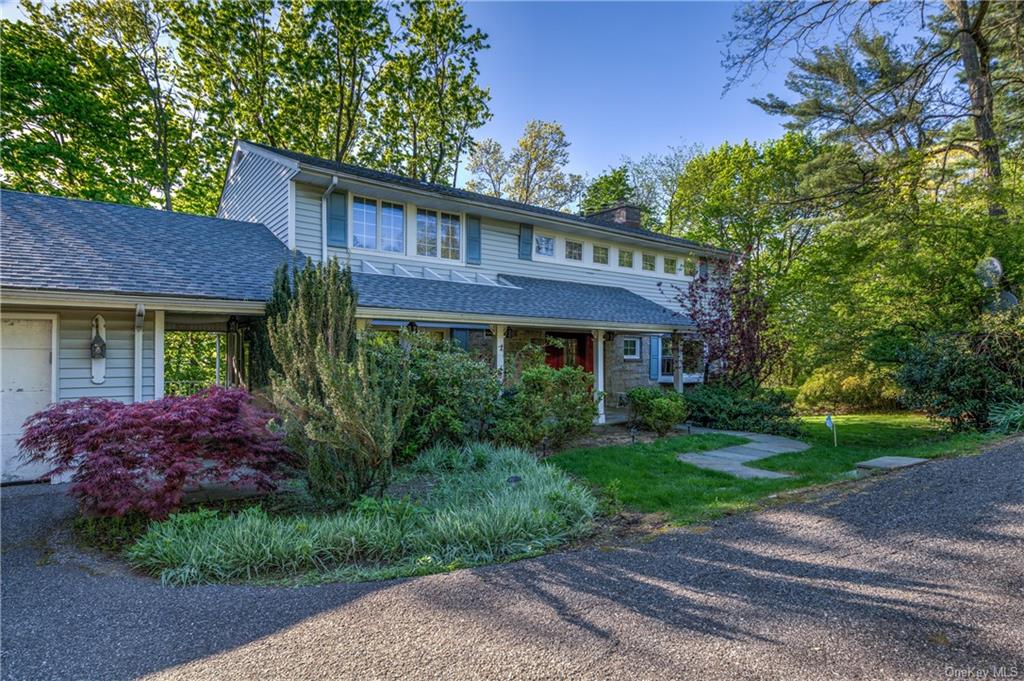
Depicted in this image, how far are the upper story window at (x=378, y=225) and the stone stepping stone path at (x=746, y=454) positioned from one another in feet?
26.2

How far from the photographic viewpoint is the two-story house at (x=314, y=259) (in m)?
7.29

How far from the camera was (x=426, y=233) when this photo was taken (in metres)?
12.5

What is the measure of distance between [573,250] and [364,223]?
6.65m

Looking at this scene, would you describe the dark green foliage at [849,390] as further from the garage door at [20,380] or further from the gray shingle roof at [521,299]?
the garage door at [20,380]

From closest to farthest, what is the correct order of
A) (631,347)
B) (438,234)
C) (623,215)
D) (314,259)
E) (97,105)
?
1. (314,259)
2. (438,234)
3. (631,347)
4. (97,105)
5. (623,215)

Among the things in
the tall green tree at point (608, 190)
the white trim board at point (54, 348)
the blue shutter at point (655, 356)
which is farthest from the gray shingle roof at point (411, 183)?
the tall green tree at point (608, 190)

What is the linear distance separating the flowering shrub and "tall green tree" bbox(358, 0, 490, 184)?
20.1 meters

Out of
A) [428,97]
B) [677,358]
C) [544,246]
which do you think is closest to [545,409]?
[677,358]

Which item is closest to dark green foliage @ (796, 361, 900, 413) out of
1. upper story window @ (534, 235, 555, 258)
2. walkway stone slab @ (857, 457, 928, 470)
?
walkway stone slab @ (857, 457, 928, 470)

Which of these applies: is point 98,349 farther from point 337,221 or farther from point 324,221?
point 337,221

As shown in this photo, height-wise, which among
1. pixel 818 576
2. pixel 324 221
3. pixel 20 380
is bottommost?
pixel 818 576

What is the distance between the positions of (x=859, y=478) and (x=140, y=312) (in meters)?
10.2

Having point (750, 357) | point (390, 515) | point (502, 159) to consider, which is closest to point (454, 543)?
point (390, 515)

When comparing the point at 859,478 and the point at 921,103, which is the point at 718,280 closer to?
the point at 921,103
